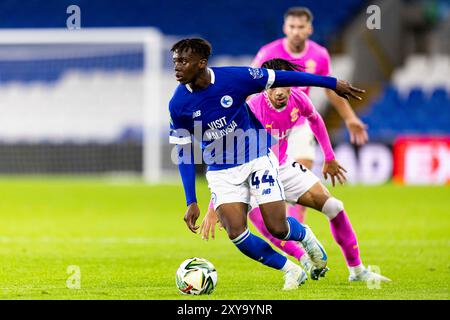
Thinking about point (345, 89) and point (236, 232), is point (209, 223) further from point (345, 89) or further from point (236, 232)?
point (345, 89)

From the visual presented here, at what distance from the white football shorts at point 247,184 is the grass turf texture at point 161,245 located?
0.70m

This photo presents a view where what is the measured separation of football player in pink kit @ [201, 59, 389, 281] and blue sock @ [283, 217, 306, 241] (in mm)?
399

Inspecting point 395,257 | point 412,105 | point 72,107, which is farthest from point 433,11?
point 395,257

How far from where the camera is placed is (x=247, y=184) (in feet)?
24.7

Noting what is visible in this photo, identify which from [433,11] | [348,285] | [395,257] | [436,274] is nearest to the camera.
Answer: [348,285]

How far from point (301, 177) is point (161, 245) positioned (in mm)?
3486

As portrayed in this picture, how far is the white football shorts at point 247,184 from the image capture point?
7.42m

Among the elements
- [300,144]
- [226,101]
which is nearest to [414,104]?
[300,144]

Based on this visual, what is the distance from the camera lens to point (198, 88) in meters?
7.36

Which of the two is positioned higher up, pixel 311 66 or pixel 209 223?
pixel 311 66

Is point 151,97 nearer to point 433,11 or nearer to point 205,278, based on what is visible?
point 433,11

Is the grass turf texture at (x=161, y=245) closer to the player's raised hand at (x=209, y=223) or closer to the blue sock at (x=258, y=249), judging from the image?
the blue sock at (x=258, y=249)

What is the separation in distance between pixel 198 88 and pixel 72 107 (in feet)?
57.6

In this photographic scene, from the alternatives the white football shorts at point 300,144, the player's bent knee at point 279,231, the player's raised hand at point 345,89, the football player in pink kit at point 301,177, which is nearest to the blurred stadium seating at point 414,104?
the white football shorts at point 300,144
